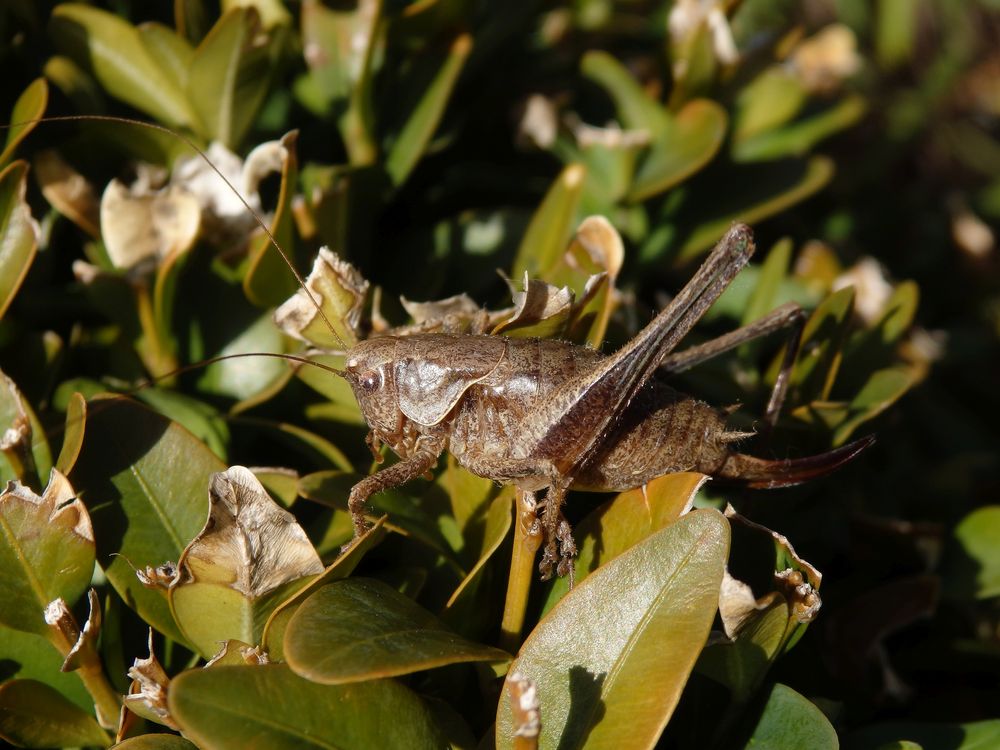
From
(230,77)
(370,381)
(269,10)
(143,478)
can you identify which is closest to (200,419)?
(143,478)

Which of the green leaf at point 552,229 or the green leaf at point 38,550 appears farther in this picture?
the green leaf at point 552,229

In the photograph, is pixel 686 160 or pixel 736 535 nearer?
pixel 736 535

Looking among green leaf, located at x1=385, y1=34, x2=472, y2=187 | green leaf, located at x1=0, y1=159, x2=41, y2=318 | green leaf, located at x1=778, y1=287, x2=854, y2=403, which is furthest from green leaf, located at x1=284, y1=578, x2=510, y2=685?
green leaf, located at x1=385, y1=34, x2=472, y2=187

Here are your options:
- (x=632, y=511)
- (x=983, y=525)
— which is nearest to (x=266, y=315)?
(x=632, y=511)

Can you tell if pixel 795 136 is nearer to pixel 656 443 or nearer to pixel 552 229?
pixel 552 229

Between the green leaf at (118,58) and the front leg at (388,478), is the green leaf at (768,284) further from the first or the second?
the green leaf at (118,58)

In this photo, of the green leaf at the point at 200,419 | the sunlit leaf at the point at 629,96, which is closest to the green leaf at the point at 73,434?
Answer: the green leaf at the point at 200,419

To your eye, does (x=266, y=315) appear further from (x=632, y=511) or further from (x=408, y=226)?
(x=632, y=511)
